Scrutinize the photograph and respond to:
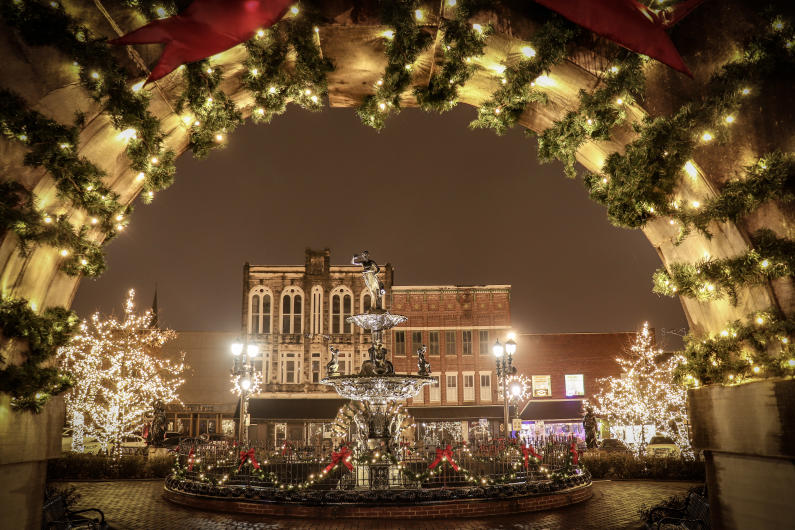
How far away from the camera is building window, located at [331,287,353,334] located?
133 feet

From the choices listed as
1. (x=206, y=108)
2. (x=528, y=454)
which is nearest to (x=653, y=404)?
(x=528, y=454)

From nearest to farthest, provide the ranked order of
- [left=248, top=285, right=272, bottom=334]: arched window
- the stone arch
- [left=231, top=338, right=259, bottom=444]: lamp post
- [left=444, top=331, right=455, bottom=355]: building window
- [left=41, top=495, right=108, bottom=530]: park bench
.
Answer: the stone arch → [left=41, top=495, right=108, bottom=530]: park bench → [left=231, top=338, right=259, bottom=444]: lamp post → [left=444, top=331, right=455, bottom=355]: building window → [left=248, top=285, right=272, bottom=334]: arched window

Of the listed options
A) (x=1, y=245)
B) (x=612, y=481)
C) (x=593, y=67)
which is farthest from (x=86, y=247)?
(x=612, y=481)

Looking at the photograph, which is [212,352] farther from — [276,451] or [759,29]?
[759,29]

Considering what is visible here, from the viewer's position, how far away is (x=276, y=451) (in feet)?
51.5

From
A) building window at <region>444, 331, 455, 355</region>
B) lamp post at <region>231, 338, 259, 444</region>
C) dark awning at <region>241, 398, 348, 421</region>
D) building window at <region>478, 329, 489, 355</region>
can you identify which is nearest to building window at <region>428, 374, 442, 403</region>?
building window at <region>444, 331, 455, 355</region>

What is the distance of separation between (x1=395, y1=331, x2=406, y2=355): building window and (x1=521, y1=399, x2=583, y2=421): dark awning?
9750mm

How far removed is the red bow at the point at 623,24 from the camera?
4801 mm

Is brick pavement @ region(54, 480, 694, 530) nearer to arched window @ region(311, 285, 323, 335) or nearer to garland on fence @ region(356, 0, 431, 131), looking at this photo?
garland on fence @ region(356, 0, 431, 131)

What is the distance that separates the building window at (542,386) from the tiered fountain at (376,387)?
97.2ft

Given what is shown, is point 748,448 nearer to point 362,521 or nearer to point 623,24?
point 623,24

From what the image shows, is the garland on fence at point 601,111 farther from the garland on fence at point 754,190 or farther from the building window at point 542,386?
the building window at point 542,386

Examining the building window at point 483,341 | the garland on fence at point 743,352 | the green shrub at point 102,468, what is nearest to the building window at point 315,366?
the building window at point 483,341

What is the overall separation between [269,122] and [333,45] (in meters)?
1.34
